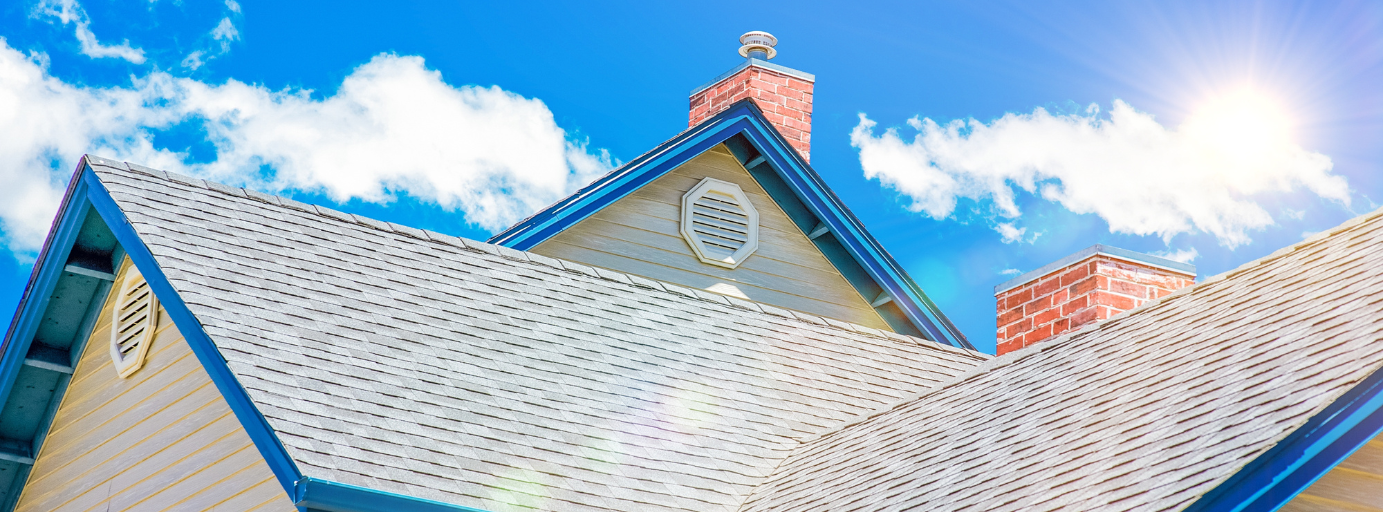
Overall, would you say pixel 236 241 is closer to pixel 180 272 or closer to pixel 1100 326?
pixel 180 272

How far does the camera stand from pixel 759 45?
1549 centimetres

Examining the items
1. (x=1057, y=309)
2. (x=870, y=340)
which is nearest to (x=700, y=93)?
(x=870, y=340)

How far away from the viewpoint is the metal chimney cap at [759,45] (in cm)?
1547

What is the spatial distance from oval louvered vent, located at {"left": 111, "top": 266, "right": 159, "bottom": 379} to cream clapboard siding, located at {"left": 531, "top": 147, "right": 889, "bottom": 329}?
4094 millimetres

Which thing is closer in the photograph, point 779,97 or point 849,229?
point 849,229

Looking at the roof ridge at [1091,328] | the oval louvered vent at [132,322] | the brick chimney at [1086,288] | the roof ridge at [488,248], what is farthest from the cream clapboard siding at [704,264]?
the oval louvered vent at [132,322]

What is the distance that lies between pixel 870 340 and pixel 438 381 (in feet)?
14.6

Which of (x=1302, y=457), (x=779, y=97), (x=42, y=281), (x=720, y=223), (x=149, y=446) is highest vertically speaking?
(x=779, y=97)

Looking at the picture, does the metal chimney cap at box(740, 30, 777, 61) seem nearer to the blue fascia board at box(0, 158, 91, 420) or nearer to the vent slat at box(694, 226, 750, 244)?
the vent slat at box(694, 226, 750, 244)

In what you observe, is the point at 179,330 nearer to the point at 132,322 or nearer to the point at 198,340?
the point at 198,340

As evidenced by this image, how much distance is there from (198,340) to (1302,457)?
5.64 meters

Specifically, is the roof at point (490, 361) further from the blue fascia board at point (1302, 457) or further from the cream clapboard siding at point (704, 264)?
→ the blue fascia board at point (1302, 457)

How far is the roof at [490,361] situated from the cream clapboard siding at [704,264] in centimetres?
216

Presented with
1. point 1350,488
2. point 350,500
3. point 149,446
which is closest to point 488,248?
point 149,446
